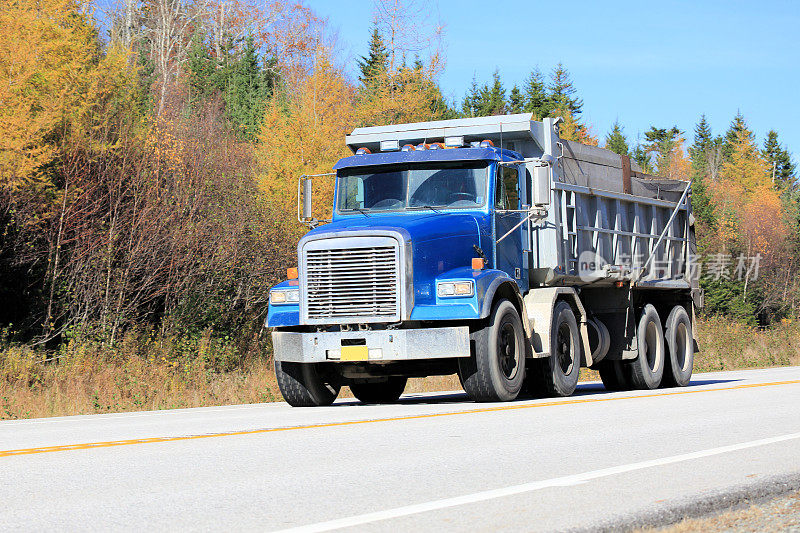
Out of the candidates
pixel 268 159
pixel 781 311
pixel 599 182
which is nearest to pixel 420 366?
pixel 599 182

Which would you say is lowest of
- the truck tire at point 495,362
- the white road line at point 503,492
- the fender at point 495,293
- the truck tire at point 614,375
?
the truck tire at point 614,375

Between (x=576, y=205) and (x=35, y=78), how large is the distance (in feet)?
42.9

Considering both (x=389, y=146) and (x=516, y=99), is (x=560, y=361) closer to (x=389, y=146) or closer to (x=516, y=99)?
(x=389, y=146)

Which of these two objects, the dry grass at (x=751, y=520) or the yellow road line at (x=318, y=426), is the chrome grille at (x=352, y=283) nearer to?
the yellow road line at (x=318, y=426)

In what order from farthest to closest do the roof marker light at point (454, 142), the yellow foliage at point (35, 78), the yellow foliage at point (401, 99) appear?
the yellow foliage at point (401, 99), the yellow foliage at point (35, 78), the roof marker light at point (454, 142)

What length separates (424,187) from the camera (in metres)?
14.6

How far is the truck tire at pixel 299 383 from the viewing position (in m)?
14.3

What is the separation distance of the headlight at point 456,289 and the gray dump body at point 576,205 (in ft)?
6.74

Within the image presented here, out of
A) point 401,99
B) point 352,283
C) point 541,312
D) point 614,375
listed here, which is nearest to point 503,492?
point 352,283

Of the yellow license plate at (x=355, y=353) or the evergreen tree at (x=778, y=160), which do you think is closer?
the yellow license plate at (x=355, y=353)

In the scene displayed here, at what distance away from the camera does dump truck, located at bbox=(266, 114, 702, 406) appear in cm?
1319

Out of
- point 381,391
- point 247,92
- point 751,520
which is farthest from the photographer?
point 247,92

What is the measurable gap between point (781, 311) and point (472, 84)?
2595 centimetres

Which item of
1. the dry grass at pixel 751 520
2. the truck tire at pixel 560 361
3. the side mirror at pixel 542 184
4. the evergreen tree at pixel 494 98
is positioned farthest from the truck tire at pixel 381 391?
the evergreen tree at pixel 494 98
